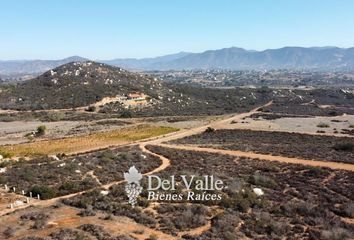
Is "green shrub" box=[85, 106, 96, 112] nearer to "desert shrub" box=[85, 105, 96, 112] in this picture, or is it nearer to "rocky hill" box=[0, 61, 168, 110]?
"desert shrub" box=[85, 105, 96, 112]

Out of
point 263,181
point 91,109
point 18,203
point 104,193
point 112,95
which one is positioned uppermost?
point 104,193

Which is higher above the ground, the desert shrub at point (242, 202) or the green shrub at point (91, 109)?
the desert shrub at point (242, 202)

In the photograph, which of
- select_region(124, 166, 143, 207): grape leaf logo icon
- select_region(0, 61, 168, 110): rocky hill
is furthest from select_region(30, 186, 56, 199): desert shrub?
select_region(0, 61, 168, 110): rocky hill

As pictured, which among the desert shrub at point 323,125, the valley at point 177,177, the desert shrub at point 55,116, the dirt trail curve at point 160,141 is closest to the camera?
the valley at point 177,177

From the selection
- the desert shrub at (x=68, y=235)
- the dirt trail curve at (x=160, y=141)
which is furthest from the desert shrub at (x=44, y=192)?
the desert shrub at (x=68, y=235)

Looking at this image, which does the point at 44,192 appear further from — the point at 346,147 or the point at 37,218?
the point at 346,147

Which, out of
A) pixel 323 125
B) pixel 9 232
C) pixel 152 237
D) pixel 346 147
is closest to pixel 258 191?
pixel 152 237

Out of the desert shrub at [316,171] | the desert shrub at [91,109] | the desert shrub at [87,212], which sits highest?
the desert shrub at [87,212]

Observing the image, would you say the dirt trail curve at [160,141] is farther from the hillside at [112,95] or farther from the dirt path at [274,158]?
the hillside at [112,95]

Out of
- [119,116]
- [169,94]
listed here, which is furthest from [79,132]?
[169,94]
